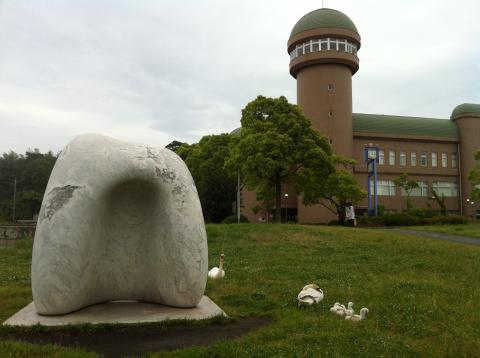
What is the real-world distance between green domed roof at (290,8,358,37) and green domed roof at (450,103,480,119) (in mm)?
19044

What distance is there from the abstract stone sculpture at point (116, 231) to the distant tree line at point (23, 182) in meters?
54.8

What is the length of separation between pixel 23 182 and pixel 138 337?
6884 centimetres

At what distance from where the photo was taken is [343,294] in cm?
960

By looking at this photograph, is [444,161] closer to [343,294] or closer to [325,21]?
[325,21]

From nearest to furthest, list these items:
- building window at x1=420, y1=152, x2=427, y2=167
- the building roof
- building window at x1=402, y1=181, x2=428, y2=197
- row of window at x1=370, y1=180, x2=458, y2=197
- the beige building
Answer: the beige building, the building roof, row of window at x1=370, y1=180, x2=458, y2=197, building window at x1=402, y1=181, x2=428, y2=197, building window at x1=420, y1=152, x2=427, y2=167

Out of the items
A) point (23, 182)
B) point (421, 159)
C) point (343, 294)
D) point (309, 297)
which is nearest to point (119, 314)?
point (309, 297)

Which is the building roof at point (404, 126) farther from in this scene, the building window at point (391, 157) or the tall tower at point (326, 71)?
the tall tower at point (326, 71)

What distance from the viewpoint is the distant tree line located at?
6131 cm

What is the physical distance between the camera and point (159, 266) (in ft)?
26.6

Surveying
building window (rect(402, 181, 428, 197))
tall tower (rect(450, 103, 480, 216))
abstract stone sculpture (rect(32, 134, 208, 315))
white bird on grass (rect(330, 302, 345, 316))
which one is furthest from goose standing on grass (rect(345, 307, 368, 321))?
tall tower (rect(450, 103, 480, 216))

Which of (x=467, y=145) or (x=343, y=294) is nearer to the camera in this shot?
(x=343, y=294)

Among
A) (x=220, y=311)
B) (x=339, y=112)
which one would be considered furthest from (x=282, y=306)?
(x=339, y=112)

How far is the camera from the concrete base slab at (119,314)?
281 inches

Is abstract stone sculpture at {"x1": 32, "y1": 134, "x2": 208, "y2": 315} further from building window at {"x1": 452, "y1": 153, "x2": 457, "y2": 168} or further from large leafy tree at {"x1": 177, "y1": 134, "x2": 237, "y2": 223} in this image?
building window at {"x1": 452, "y1": 153, "x2": 457, "y2": 168}
